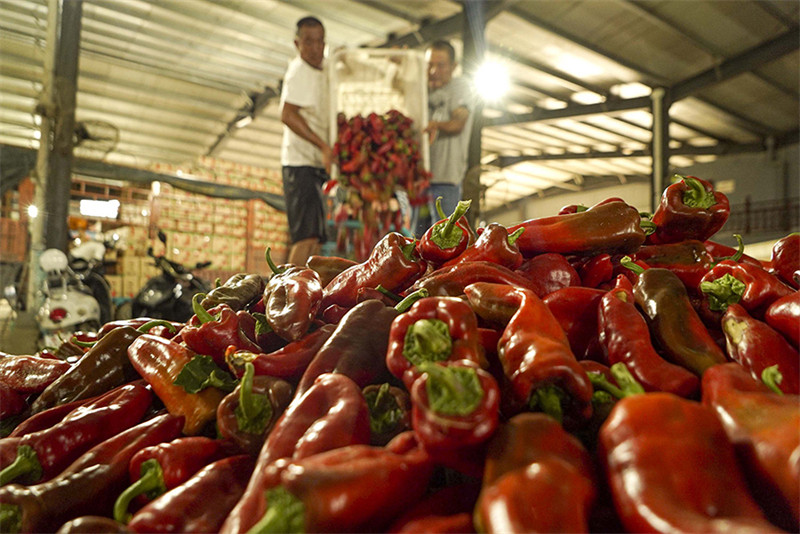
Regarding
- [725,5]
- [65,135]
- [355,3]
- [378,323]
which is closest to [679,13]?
[725,5]

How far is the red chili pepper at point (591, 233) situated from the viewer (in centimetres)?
172

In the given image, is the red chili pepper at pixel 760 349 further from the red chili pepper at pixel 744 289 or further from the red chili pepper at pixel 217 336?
the red chili pepper at pixel 217 336

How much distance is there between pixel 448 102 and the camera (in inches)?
220

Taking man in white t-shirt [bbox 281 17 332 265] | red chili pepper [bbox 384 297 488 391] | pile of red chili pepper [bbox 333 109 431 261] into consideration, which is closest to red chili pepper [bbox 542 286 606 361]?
red chili pepper [bbox 384 297 488 391]

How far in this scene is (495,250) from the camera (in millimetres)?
1654

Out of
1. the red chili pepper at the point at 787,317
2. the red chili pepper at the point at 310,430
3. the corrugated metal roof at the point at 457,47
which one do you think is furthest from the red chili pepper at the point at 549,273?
the corrugated metal roof at the point at 457,47

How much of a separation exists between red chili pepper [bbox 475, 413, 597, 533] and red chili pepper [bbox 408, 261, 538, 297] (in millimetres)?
623

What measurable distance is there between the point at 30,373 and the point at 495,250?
1514mm

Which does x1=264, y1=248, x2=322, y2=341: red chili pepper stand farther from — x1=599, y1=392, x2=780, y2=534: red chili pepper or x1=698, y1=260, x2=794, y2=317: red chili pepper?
x1=698, y1=260, x2=794, y2=317: red chili pepper

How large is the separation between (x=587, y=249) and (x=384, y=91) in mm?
4029

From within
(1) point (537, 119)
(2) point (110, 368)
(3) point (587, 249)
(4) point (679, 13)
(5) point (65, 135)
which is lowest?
(2) point (110, 368)

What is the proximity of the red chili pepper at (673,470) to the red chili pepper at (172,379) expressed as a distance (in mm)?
909

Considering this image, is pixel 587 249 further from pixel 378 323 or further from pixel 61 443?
pixel 61 443

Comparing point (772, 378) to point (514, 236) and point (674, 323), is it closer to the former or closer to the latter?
point (674, 323)
